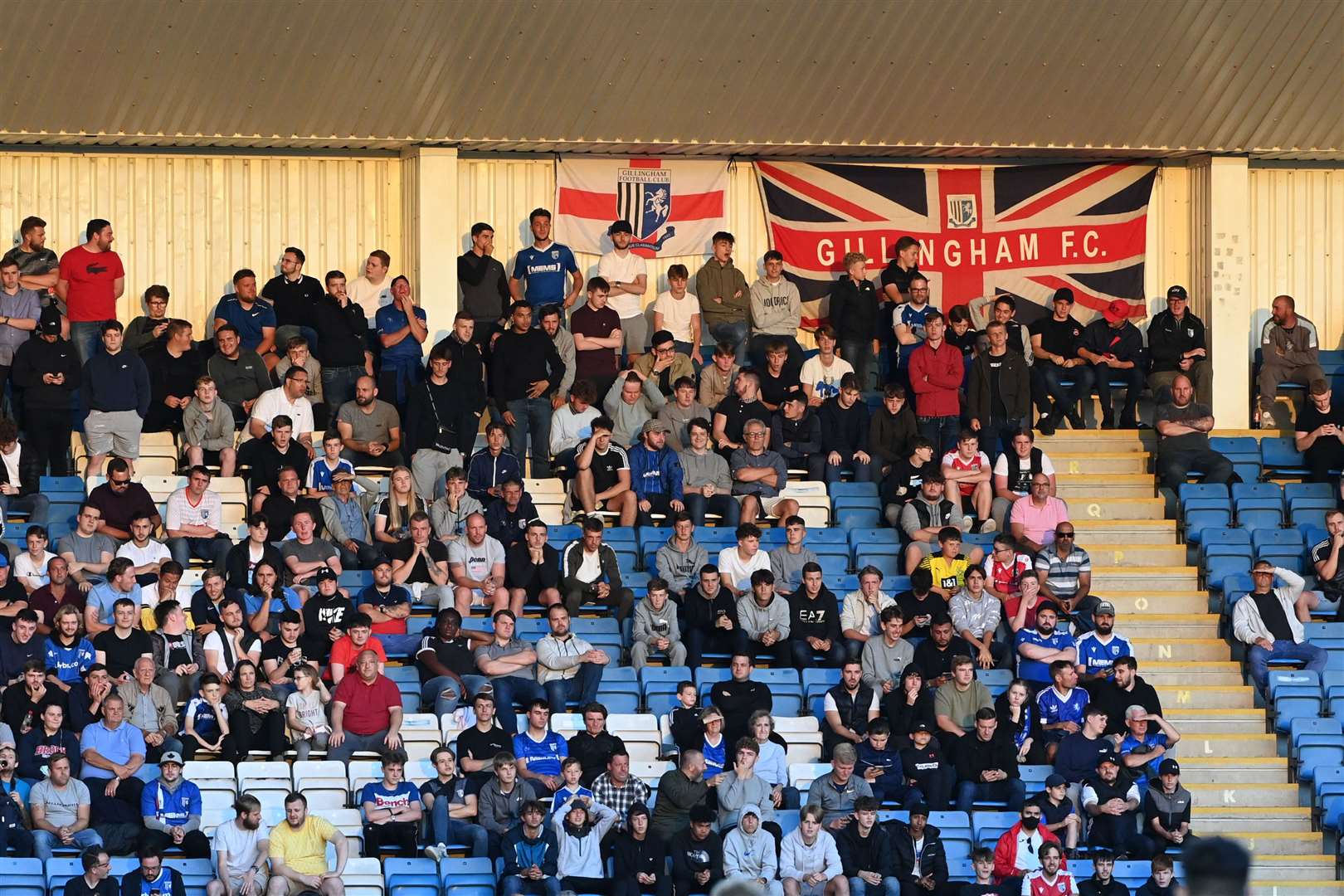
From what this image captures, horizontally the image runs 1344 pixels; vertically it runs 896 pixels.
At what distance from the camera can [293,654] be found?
13.9 metres

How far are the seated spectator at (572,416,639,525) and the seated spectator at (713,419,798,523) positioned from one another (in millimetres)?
869

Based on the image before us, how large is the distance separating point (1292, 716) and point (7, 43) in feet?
37.2

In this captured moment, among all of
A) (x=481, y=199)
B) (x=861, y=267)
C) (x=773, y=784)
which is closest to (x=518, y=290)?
(x=481, y=199)

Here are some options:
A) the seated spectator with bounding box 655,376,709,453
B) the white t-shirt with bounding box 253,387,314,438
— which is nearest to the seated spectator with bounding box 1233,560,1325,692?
the seated spectator with bounding box 655,376,709,453

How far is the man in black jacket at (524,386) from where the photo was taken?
55.5ft

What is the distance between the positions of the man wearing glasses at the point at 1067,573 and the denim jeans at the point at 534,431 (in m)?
4.19

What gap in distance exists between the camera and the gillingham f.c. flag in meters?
18.8

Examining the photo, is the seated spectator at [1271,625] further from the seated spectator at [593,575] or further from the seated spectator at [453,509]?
the seated spectator at [453,509]

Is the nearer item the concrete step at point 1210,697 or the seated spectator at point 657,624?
the seated spectator at point 657,624

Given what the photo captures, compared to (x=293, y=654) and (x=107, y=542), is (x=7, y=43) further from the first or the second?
(x=293, y=654)

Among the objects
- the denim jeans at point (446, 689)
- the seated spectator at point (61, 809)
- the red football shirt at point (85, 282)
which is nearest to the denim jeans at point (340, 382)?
the red football shirt at point (85, 282)

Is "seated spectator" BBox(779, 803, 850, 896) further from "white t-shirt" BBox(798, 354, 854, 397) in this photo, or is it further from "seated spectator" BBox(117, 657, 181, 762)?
"white t-shirt" BBox(798, 354, 854, 397)

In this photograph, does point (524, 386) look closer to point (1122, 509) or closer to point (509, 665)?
point (509, 665)

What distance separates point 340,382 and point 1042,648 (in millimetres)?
6252
